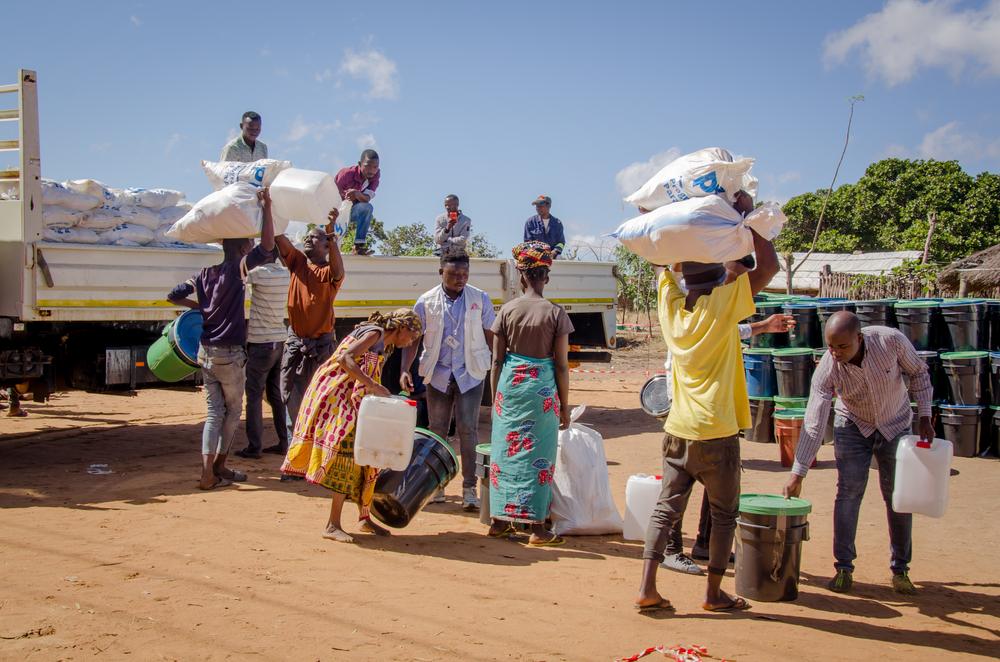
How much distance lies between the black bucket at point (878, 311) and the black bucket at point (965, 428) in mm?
1254

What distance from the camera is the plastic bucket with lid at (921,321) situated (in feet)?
32.2

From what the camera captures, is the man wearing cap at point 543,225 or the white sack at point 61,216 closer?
the white sack at point 61,216

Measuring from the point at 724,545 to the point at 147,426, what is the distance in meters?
8.09

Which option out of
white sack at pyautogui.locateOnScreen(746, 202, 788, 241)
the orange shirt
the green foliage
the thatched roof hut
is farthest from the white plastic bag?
the green foliage

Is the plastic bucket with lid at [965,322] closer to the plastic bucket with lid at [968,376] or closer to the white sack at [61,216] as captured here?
the plastic bucket with lid at [968,376]

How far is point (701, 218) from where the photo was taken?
419 centimetres

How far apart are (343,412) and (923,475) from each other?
3323 millimetres

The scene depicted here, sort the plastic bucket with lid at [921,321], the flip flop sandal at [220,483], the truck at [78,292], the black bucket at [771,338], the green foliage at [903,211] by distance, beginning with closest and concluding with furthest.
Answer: the flip flop sandal at [220,483] → the truck at [78,292] → the plastic bucket with lid at [921,321] → the black bucket at [771,338] → the green foliage at [903,211]

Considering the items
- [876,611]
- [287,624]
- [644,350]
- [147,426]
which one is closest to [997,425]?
[876,611]

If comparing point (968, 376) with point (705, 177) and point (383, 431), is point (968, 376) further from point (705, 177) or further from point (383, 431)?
point (383, 431)

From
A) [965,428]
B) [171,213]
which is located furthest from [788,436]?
[171,213]

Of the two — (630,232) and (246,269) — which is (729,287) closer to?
(630,232)

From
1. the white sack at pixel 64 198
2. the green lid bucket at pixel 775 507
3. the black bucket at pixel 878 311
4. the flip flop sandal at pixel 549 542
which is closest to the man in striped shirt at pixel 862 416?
the green lid bucket at pixel 775 507

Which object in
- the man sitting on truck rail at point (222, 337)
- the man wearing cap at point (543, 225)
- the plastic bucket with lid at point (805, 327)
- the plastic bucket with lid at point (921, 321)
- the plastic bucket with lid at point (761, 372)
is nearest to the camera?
the man sitting on truck rail at point (222, 337)
